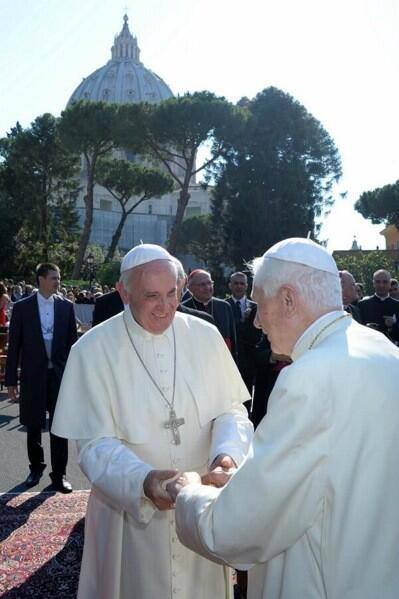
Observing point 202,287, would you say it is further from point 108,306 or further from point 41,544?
point 41,544

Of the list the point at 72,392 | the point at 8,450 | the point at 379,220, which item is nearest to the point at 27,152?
the point at 379,220

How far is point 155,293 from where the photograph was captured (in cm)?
307

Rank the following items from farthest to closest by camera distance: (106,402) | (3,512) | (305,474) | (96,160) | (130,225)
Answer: (130,225)
(96,160)
(3,512)
(106,402)
(305,474)

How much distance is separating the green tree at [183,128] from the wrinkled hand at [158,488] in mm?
36356

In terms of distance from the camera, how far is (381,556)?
6.23ft

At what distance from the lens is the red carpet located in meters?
4.14

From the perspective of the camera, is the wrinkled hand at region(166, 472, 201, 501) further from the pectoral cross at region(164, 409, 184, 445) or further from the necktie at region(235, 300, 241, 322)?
the necktie at region(235, 300, 241, 322)

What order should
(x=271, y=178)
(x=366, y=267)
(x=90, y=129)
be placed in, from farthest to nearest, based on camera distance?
1. (x=90, y=129)
2. (x=271, y=178)
3. (x=366, y=267)

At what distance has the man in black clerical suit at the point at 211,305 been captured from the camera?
6902mm

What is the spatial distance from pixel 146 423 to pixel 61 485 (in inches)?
141

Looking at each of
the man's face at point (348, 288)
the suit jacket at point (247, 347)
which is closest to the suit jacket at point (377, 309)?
the suit jacket at point (247, 347)

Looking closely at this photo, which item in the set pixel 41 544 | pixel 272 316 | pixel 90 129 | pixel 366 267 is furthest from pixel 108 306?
pixel 90 129

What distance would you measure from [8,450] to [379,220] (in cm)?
4379

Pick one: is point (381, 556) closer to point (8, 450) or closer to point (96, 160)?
point (8, 450)
